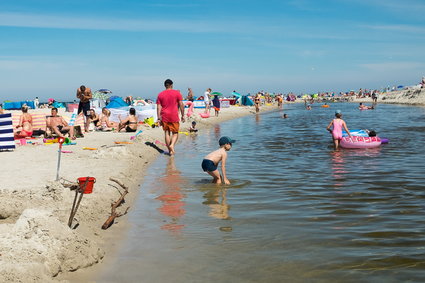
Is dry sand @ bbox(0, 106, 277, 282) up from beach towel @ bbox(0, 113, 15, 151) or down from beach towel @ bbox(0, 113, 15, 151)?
down

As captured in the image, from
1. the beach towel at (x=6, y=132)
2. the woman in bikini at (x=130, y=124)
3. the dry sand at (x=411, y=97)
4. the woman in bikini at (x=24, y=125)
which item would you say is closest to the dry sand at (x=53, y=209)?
the beach towel at (x=6, y=132)

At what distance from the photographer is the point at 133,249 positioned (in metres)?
5.09

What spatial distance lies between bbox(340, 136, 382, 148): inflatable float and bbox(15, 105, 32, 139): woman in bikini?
11.4m

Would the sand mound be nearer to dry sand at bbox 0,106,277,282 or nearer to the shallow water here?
dry sand at bbox 0,106,277,282

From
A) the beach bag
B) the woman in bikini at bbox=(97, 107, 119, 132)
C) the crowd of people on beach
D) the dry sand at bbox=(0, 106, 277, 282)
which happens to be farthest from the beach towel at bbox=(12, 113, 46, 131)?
the beach bag

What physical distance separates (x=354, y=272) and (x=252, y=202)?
3.05m

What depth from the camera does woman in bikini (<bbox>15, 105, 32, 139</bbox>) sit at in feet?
50.5

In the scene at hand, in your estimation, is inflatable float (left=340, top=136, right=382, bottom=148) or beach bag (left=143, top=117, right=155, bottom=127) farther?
beach bag (left=143, top=117, right=155, bottom=127)

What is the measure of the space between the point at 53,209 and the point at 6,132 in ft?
23.8

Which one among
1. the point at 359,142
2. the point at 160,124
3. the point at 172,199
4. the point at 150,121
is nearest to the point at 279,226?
the point at 172,199

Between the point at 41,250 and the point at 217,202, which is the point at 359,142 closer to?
the point at 217,202

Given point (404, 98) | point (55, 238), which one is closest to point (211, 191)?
point (55, 238)

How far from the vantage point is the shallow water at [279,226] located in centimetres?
444

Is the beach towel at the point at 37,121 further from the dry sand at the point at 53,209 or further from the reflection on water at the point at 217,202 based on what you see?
the reflection on water at the point at 217,202
